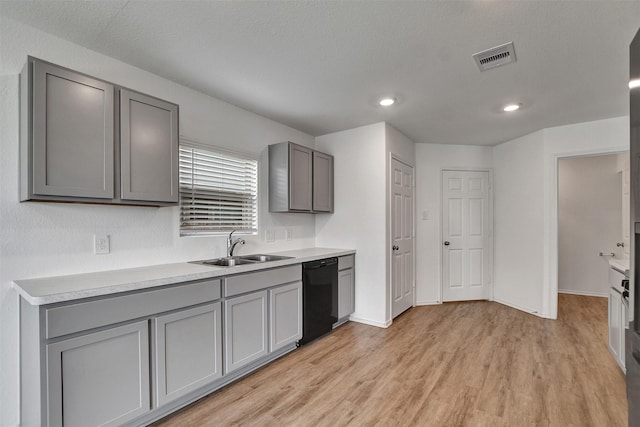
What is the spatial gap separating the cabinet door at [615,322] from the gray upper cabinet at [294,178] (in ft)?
9.24

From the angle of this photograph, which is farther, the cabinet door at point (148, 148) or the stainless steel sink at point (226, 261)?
the stainless steel sink at point (226, 261)

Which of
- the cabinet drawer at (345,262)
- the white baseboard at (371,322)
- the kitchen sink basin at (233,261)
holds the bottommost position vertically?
the white baseboard at (371,322)

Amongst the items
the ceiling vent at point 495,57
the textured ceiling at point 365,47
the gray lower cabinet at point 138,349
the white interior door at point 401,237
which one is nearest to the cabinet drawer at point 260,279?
the gray lower cabinet at point 138,349

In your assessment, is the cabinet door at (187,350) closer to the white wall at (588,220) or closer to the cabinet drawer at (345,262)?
the cabinet drawer at (345,262)

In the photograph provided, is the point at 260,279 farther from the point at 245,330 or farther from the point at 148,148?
the point at 148,148

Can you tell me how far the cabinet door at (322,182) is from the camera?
370cm

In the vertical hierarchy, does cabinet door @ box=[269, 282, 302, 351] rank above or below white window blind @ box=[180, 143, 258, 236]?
below

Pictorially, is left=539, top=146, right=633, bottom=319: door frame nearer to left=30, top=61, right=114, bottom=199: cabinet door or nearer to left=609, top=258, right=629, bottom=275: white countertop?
left=609, top=258, right=629, bottom=275: white countertop

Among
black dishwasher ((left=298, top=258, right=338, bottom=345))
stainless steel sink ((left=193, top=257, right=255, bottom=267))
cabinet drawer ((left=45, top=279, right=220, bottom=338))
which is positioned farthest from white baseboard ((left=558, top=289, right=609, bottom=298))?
cabinet drawer ((left=45, top=279, right=220, bottom=338))

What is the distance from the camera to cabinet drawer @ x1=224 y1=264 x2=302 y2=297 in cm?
235

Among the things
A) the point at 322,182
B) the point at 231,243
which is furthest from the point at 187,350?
the point at 322,182

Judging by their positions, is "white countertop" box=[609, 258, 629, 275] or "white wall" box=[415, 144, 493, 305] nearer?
"white countertop" box=[609, 258, 629, 275]

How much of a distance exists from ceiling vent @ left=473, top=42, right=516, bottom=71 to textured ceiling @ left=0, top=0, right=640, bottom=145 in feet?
0.16

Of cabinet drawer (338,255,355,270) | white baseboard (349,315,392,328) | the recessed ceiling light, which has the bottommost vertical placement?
white baseboard (349,315,392,328)
